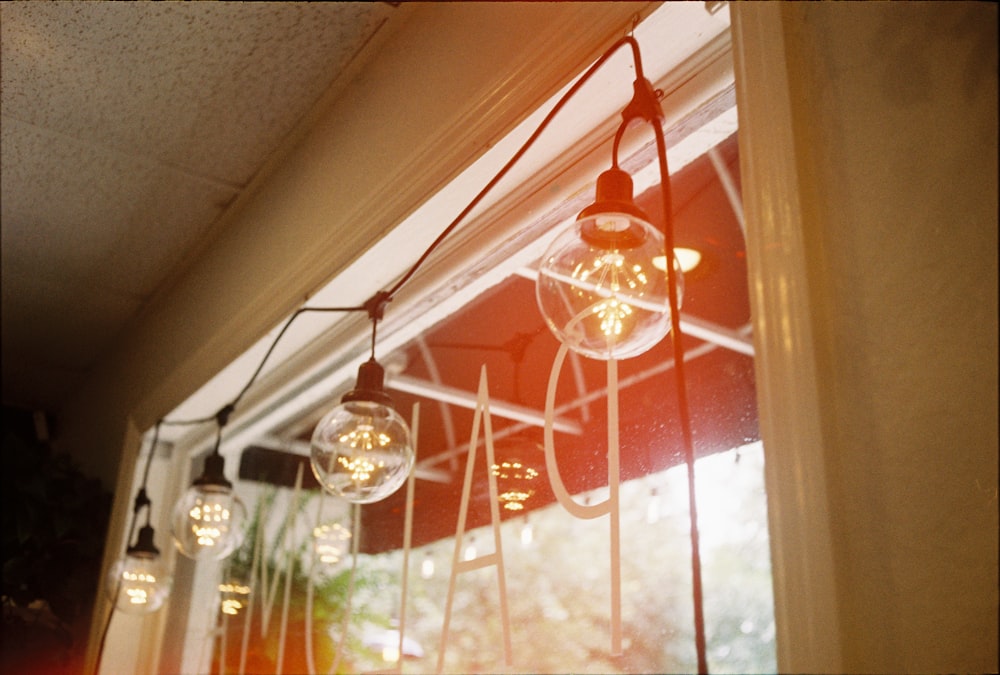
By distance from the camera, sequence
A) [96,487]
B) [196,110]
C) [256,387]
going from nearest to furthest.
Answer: [196,110]
[256,387]
[96,487]

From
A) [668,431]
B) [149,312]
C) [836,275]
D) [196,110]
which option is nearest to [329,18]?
[196,110]

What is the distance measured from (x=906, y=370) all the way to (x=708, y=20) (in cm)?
61

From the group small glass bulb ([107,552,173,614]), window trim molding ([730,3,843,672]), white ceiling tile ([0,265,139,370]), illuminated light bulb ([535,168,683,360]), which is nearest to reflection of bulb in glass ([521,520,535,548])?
illuminated light bulb ([535,168,683,360])

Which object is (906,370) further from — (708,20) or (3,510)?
(3,510)

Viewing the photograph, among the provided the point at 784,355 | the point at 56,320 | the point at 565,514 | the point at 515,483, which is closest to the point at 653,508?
the point at 565,514

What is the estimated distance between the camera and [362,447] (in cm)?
141

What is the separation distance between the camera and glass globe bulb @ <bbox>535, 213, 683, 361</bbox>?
973mm

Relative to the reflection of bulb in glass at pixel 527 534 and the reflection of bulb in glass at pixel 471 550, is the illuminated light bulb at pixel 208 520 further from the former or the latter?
the reflection of bulb in glass at pixel 527 534

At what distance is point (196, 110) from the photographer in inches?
86.9

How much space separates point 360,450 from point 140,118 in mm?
1283

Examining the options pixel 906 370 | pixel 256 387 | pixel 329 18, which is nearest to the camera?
pixel 906 370

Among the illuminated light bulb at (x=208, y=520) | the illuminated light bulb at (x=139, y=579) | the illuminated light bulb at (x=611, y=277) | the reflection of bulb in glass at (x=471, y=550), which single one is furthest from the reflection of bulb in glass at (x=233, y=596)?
the illuminated light bulb at (x=611, y=277)

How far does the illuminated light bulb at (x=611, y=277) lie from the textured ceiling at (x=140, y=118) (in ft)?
3.68

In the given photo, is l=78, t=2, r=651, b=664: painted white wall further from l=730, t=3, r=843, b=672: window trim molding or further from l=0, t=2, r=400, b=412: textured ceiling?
l=730, t=3, r=843, b=672: window trim molding
